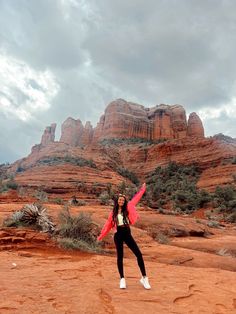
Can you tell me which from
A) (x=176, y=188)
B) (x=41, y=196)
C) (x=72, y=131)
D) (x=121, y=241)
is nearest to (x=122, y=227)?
(x=121, y=241)

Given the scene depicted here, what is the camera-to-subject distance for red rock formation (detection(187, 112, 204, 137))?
100 metres

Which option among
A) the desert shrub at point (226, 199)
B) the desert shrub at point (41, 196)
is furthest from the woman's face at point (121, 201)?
the desert shrub at point (226, 199)

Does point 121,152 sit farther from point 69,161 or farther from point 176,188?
point 176,188

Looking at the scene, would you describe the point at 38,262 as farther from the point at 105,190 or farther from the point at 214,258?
the point at 105,190

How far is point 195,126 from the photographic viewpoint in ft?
333

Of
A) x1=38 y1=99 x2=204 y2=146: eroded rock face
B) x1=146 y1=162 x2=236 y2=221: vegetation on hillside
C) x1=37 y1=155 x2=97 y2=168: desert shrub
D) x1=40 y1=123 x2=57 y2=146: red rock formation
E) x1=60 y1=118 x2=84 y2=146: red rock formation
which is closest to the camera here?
x1=146 y1=162 x2=236 y2=221: vegetation on hillside

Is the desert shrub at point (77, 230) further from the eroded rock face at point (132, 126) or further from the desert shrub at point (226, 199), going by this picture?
the eroded rock face at point (132, 126)

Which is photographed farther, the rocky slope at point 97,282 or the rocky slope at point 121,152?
the rocky slope at point 121,152

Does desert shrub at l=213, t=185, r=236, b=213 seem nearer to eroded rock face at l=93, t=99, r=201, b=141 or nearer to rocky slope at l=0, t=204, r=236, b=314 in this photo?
rocky slope at l=0, t=204, r=236, b=314

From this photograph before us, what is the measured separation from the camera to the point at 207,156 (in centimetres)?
5828

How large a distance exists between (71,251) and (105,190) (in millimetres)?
33184

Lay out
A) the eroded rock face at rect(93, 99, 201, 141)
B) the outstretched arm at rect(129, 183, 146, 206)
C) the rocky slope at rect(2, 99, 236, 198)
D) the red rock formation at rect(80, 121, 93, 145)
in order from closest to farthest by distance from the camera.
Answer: the outstretched arm at rect(129, 183, 146, 206)
the rocky slope at rect(2, 99, 236, 198)
the eroded rock face at rect(93, 99, 201, 141)
the red rock formation at rect(80, 121, 93, 145)

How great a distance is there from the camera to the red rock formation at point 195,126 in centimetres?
10000

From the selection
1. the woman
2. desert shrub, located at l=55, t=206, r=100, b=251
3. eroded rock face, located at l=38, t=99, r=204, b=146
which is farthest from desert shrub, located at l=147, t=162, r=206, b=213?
eroded rock face, located at l=38, t=99, r=204, b=146
